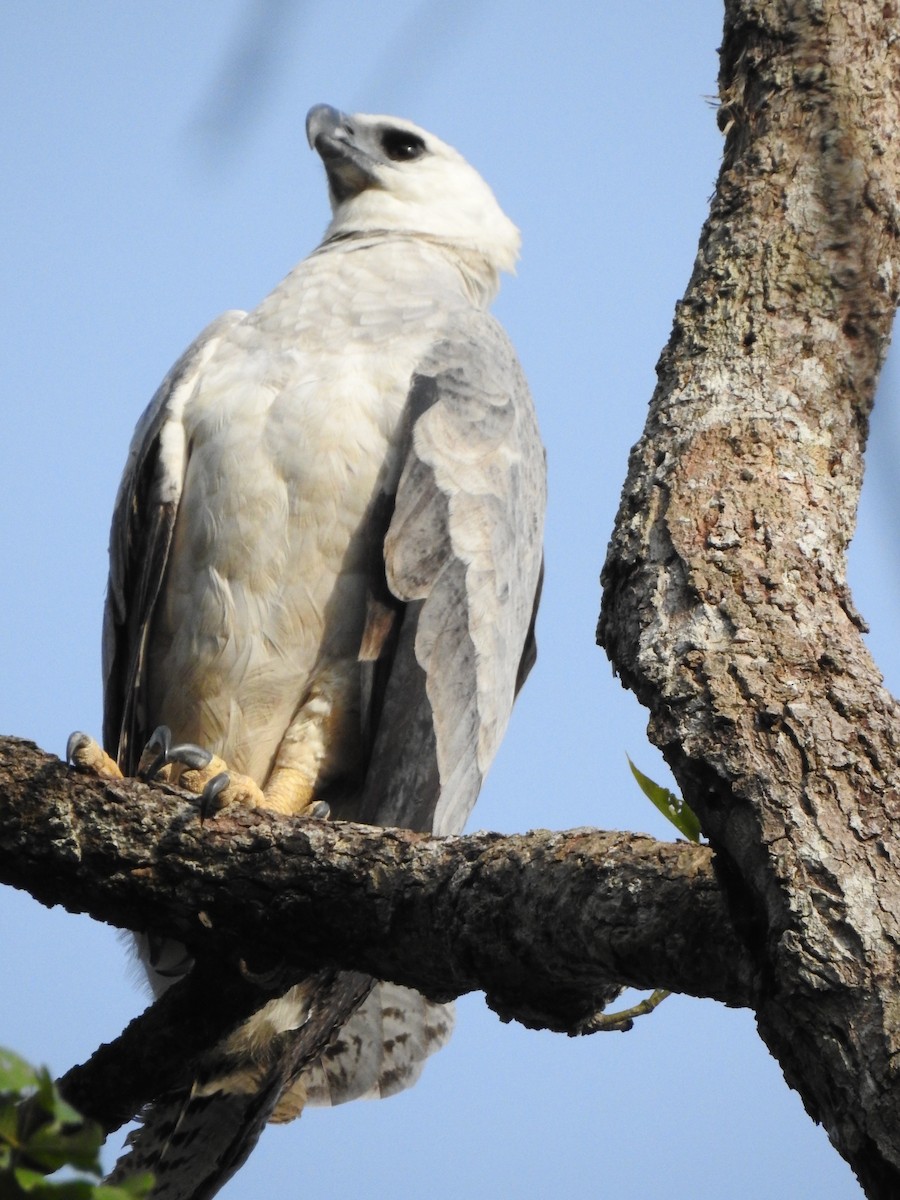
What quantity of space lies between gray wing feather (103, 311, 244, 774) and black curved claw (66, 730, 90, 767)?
110cm

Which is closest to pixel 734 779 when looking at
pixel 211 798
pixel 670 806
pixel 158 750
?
pixel 670 806

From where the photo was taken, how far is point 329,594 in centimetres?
474

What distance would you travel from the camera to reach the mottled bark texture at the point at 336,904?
2582mm

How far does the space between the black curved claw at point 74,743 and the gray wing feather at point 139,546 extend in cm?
110

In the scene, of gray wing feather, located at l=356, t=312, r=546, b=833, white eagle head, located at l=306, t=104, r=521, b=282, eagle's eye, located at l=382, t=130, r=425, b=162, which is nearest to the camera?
gray wing feather, located at l=356, t=312, r=546, b=833

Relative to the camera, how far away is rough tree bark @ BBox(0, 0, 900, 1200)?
6.84 feet

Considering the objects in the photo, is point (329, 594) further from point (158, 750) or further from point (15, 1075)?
point (15, 1075)

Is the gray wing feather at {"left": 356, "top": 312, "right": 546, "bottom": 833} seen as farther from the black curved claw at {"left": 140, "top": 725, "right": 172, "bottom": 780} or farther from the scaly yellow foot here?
the scaly yellow foot

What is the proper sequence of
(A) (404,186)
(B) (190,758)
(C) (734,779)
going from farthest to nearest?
1. (A) (404,186)
2. (B) (190,758)
3. (C) (734,779)

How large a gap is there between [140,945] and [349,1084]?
3.00ft

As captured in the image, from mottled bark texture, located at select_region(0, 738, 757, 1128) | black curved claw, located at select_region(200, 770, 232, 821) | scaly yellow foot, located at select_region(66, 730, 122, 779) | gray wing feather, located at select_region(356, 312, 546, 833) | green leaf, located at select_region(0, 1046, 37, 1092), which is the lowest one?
green leaf, located at select_region(0, 1046, 37, 1092)

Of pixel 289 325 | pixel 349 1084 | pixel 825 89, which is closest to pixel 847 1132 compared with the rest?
pixel 825 89

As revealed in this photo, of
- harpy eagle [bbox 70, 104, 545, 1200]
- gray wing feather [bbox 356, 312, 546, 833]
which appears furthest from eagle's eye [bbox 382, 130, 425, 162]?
harpy eagle [bbox 70, 104, 545, 1200]

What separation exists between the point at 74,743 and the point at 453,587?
1.48m
